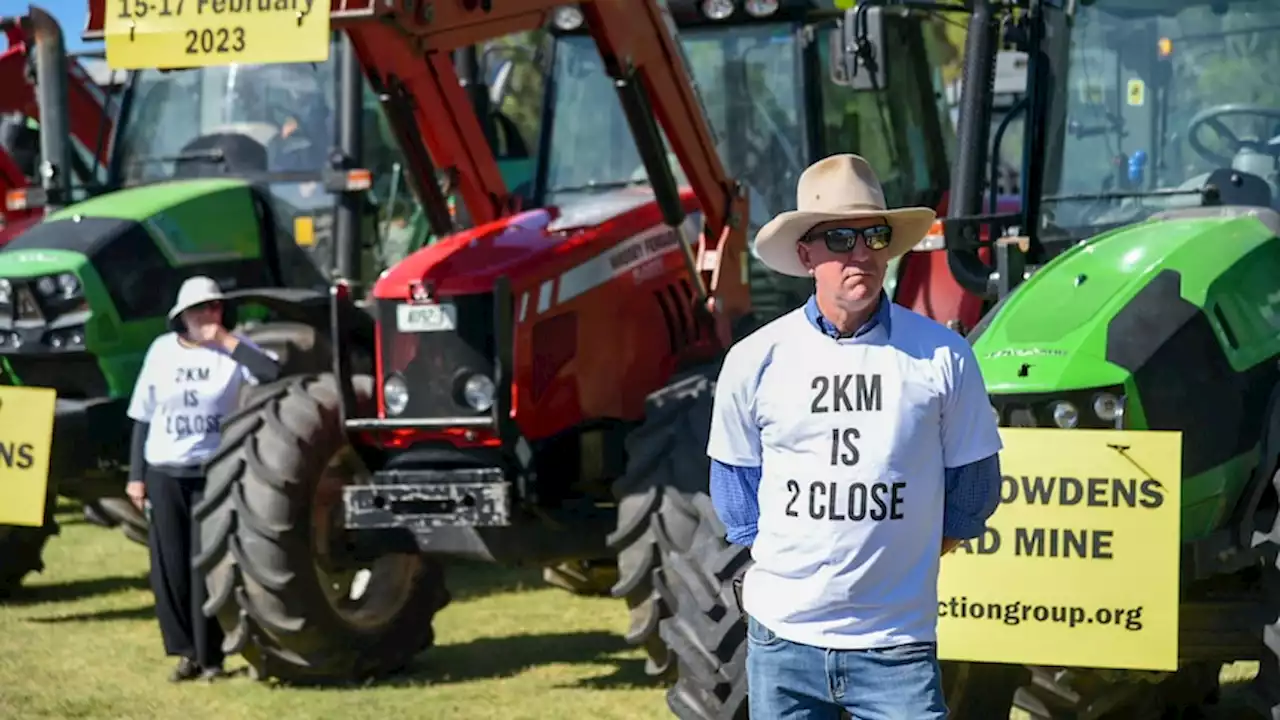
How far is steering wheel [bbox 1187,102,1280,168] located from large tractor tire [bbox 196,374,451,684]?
3090 millimetres

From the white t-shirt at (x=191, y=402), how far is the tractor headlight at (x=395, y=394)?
1039mm

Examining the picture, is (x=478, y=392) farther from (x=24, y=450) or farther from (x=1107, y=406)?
(x=1107, y=406)

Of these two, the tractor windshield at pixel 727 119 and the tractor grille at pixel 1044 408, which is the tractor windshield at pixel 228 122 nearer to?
the tractor windshield at pixel 727 119

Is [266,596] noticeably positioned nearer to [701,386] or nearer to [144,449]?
[144,449]

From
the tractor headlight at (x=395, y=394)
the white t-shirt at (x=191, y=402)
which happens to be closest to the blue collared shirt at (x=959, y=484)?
the tractor headlight at (x=395, y=394)

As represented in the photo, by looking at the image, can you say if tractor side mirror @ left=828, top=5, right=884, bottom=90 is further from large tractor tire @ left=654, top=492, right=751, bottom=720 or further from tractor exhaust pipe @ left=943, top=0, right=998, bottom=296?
large tractor tire @ left=654, top=492, right=751, bottom=720

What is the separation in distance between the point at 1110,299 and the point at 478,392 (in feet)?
8.86

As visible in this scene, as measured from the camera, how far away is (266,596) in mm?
7816

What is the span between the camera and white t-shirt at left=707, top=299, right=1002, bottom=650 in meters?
4.05

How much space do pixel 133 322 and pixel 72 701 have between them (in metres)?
2.39

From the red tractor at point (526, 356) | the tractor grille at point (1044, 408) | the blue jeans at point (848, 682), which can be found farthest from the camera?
the red tractor at point (526, 356)

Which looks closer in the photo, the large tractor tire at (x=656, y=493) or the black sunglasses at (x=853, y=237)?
the black sunglasses at (x=853, y=237)

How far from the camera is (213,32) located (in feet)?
22.6

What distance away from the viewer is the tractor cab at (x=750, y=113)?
28.3ft
